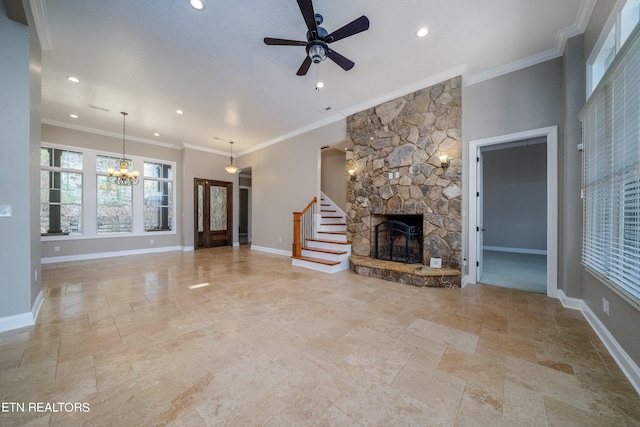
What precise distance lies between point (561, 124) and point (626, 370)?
304cm

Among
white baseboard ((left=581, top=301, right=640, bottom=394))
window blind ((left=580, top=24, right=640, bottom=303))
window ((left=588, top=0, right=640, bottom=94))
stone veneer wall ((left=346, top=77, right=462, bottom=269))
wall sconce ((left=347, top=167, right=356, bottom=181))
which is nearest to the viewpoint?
white baseboard ((left=581, top=301, right=640, bottom=394))

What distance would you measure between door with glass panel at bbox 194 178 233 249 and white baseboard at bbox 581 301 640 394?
8.85m

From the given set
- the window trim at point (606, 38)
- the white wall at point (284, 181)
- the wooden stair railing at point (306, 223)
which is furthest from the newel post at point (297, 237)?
the window trim at point (606, 38)

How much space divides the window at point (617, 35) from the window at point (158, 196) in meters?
9.55

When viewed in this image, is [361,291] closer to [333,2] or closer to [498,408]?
[498,408]

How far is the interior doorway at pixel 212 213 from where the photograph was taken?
7.92 meters

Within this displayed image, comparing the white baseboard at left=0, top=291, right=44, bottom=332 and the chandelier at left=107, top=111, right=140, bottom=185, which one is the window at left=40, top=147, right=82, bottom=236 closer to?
the chandelier at left=107, top=111, right=140, bottom=185

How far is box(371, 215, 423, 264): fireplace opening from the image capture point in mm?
4527

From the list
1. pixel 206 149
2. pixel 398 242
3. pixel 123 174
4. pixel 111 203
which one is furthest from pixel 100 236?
pixel 398 242

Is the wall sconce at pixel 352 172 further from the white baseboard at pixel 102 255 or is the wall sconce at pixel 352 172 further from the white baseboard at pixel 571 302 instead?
the white baseboard at pixel 102 255

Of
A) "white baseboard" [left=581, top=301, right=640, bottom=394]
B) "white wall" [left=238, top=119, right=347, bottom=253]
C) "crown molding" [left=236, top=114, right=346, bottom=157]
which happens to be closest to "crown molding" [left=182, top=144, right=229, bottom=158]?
"crown molding" [left=236, top=114, right=346, bottom=157]

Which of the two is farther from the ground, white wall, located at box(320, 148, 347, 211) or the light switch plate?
white wall, located at box(320, 148, 347, 211)

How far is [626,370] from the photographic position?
1.70 m

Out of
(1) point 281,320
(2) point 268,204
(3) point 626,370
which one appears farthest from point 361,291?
(2) point 268,204
